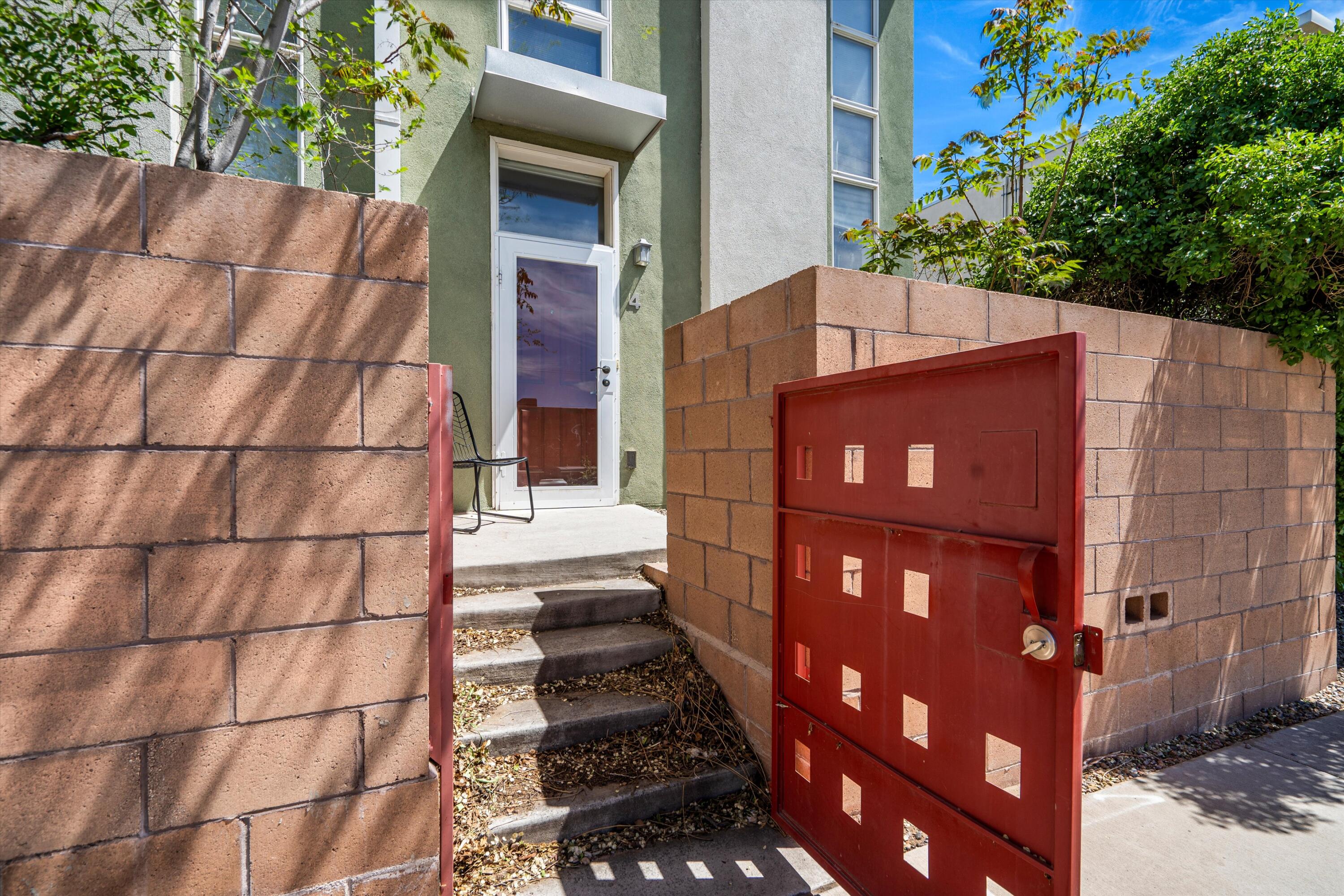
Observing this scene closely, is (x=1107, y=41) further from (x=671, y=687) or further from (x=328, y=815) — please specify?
(x=328, y=815)

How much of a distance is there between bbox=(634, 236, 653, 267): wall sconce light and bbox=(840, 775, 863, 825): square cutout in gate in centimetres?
447

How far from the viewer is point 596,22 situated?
5.19 m

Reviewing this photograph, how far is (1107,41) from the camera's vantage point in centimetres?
320

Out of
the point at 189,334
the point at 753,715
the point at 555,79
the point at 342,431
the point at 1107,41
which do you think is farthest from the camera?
the point at 555,79

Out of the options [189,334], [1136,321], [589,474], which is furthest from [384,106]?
[1136,321]

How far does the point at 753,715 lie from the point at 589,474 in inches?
124

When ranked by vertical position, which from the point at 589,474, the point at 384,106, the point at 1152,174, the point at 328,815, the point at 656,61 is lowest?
the point at 328,815

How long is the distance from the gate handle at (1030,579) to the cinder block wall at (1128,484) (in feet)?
3.17

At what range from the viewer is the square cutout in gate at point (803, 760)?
191cm

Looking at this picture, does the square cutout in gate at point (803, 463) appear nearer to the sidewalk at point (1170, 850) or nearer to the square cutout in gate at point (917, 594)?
the square cutout in gate at point (917, 594)

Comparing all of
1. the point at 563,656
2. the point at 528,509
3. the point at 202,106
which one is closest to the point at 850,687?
the point at 563,656

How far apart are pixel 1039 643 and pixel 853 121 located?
674cm

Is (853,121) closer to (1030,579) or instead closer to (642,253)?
(642,253)

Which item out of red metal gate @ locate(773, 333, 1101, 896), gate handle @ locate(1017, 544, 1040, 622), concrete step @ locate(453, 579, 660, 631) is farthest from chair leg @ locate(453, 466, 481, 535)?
gate handle @ locate(1017, 544, 1040, 622)
